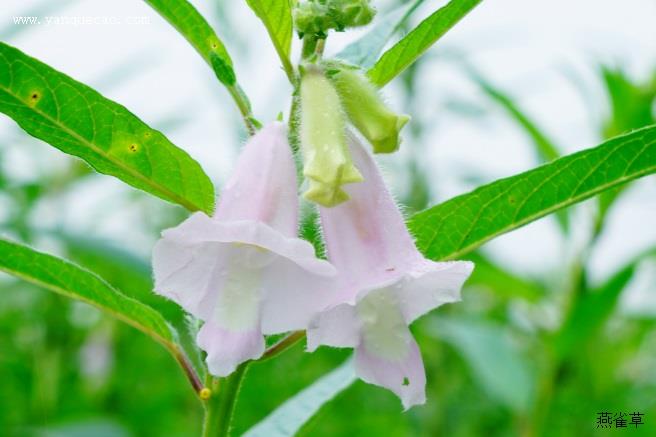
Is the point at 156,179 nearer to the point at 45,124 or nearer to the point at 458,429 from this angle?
the point at 45,124

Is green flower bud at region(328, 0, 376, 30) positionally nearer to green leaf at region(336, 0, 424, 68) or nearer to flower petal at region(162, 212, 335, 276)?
green leaf at region(336, 0, 424, 68)

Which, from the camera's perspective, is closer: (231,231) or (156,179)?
(231,231)

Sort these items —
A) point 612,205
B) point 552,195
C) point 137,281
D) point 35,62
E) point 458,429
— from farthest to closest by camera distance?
point 137,281 → point 458,429 → point 612,205 → point 552,195 → point 35,62

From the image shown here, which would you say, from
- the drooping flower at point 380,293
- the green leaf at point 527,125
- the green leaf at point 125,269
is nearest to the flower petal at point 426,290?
the drooping flower at point 380,293

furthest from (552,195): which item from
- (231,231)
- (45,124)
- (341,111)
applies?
(45,124)

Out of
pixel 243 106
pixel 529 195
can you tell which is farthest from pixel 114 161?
pixel 529 195

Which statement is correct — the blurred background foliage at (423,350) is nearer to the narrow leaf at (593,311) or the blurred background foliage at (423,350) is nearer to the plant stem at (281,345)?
the narrow leaf at (593,311)

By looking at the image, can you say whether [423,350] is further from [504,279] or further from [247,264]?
[247,264]

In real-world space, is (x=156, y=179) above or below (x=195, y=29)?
below

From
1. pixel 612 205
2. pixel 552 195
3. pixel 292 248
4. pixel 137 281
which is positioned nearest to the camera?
pixel 292 248
